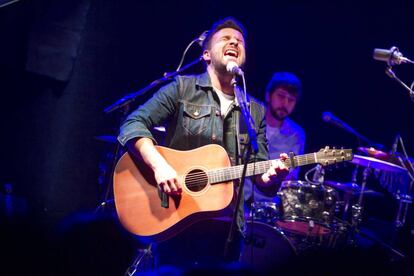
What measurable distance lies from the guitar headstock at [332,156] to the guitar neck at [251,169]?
4 cm

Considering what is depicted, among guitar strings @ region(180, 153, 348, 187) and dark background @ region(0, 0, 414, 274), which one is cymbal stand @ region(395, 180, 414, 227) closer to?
dark background @ region(0, 0, 414, 274)

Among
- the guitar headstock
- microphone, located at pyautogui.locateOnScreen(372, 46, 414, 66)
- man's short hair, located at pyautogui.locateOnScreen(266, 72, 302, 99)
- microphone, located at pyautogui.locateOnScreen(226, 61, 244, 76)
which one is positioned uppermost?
microphone, located at pyautogui.locateOnScreen(372, 46, 414, 66)

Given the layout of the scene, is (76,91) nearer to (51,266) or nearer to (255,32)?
(255,32)

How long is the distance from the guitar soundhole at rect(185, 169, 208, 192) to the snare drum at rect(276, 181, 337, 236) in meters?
2.39

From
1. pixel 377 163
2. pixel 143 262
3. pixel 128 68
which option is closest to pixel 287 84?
pixel 377 163

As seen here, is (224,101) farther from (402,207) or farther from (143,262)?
(402,207)

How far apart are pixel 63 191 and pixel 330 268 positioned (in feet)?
18.2

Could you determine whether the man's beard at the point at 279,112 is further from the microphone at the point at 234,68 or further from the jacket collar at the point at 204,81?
the microphone at the point at 234,68

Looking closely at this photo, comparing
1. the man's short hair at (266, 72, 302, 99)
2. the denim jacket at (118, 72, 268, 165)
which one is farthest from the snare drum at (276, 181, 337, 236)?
the denim jacket at (118, 72, 268, 165)

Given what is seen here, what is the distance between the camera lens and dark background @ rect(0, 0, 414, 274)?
6.42 metres

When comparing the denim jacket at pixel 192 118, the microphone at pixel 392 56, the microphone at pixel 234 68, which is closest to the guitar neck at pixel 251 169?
the denim jacket at pixel 192 118

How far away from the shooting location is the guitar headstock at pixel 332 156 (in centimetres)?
363

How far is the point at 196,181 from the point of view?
340cm

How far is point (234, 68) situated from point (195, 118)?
1.76 feet
